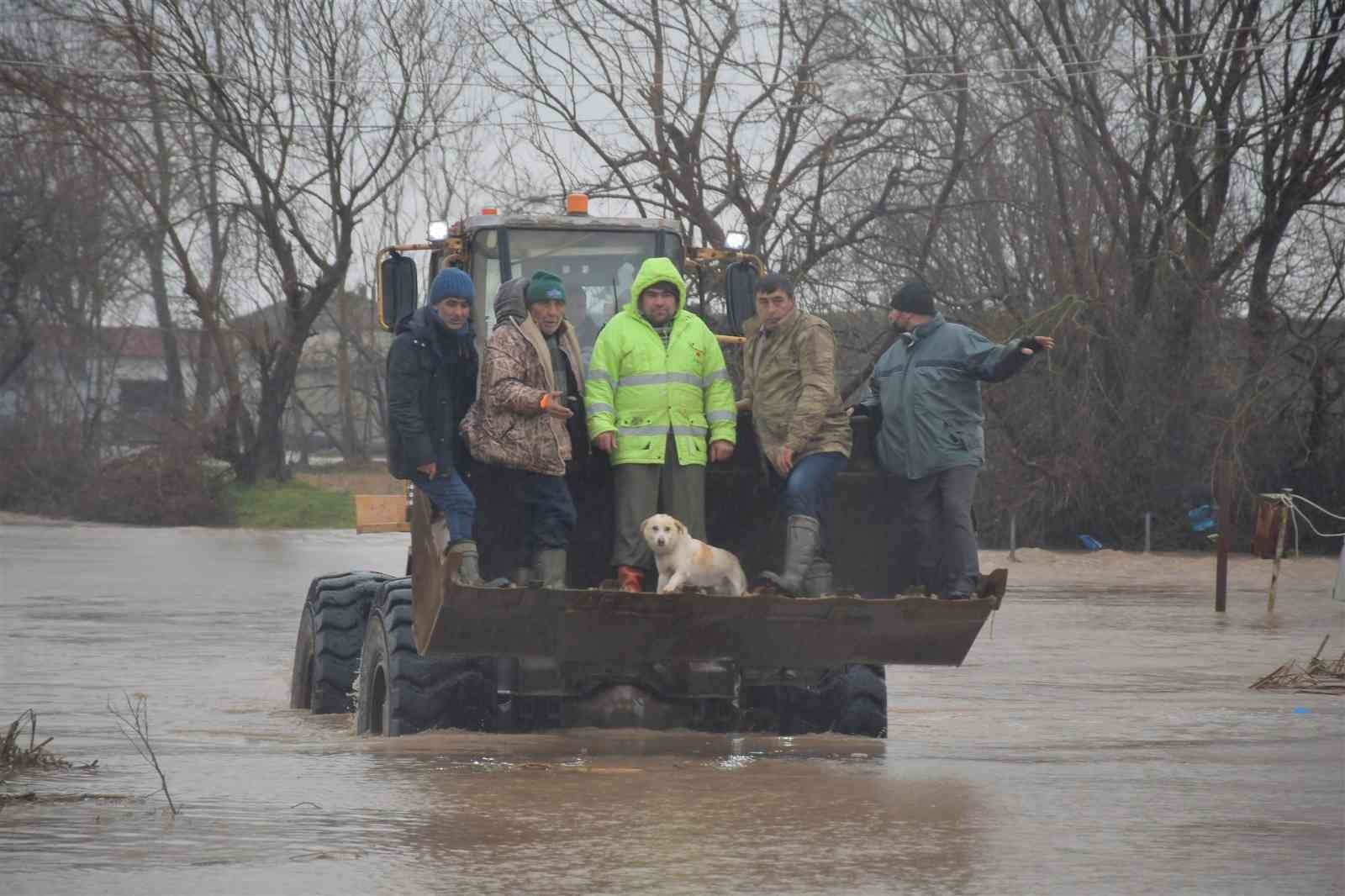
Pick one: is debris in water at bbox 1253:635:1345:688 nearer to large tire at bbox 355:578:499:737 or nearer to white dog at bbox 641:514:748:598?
white dog at bbox 641:514:748:598

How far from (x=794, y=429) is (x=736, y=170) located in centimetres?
2471

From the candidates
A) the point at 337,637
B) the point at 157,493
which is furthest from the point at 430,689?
the point at 157,493

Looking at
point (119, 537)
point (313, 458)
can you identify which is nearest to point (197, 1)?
point (119, 537)

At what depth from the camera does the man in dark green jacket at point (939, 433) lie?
988 centimetres

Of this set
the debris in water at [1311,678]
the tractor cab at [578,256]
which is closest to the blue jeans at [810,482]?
the tractor cab at [578,256]

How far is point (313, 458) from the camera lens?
84.3 metres

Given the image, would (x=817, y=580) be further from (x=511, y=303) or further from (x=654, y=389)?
(x=511, y=303)

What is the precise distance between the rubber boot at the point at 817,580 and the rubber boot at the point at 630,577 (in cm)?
77

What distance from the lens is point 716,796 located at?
804 centimetres

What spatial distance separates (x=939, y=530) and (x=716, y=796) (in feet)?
8.16

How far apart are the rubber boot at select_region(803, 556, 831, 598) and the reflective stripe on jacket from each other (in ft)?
2.35

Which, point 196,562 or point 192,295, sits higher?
point 192,295

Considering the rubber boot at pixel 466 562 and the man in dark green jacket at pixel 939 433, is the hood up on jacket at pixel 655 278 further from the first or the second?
the rubber boot at pixel 466 562

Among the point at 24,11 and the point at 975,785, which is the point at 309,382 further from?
the point at 975,785
